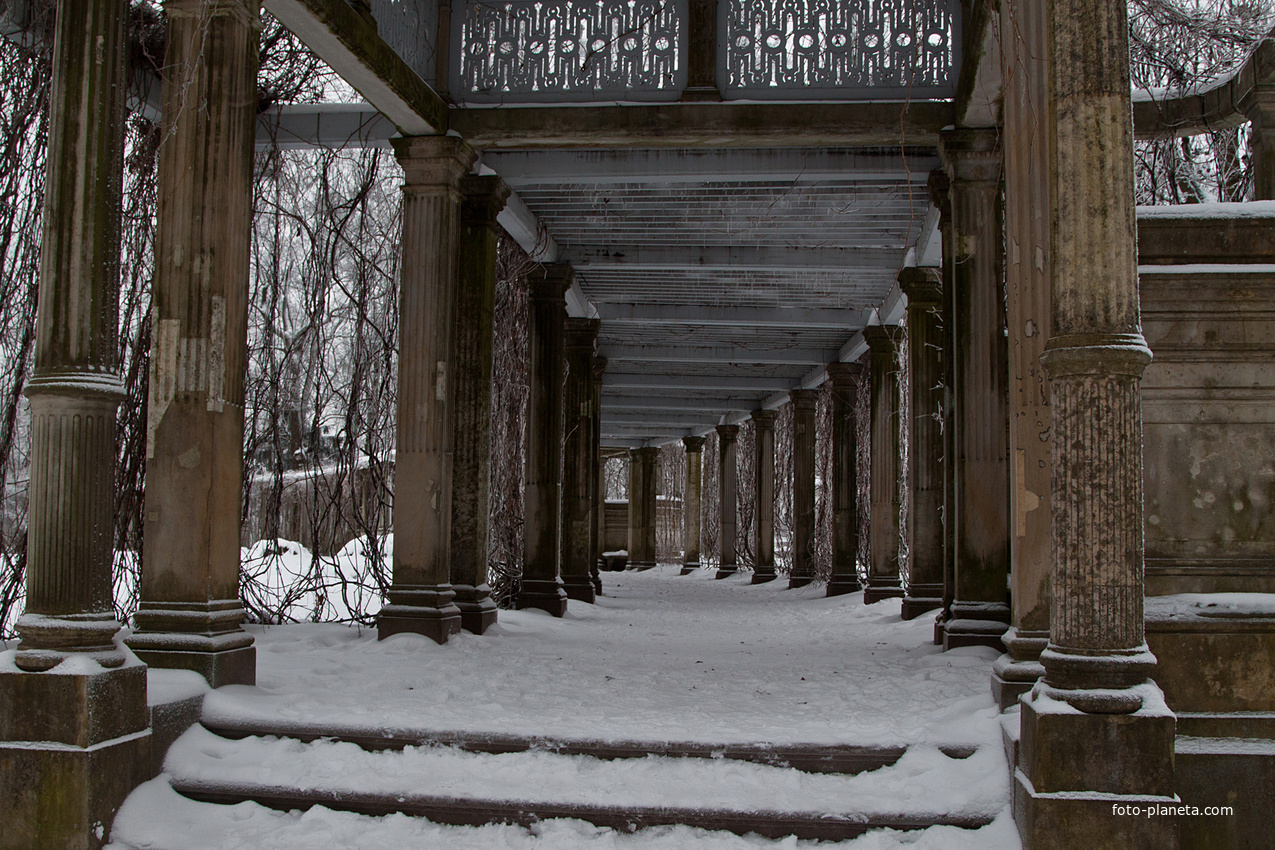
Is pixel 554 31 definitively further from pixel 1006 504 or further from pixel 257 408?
pixel 1006 504

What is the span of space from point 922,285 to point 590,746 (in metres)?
6.64

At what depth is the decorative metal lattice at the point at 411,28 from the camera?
6.37m

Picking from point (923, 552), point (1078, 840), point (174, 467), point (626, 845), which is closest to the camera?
point (1078, 840)

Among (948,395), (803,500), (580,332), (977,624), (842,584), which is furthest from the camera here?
(803,500)

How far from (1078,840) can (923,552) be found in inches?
245

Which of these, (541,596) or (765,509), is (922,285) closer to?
(541,596)

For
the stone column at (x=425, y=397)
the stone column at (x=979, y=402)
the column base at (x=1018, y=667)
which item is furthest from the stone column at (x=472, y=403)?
the column base at (x=1018, y=667)

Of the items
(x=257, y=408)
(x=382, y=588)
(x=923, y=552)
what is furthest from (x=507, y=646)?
(x=923, y=552)

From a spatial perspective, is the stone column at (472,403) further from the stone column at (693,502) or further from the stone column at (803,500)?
the stone column at (693,502)

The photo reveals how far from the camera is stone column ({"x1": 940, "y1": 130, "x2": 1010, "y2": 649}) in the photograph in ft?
21.1

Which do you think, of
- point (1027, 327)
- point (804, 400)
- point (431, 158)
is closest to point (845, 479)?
point (804, 400)

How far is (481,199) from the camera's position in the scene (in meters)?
7.77

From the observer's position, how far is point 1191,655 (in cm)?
360

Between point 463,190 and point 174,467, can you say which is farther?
point 463,190
